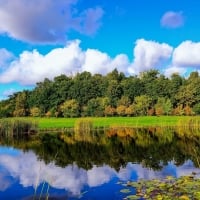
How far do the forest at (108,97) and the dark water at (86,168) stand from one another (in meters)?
44.9

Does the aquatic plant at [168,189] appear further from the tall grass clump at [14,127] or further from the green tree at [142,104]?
the green tree at [142,104]

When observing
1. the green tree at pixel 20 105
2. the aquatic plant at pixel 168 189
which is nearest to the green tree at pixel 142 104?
the green tree at pixel 20 105

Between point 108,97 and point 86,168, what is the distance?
61.0 meters

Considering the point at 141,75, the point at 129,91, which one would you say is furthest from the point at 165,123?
the point at 141,75

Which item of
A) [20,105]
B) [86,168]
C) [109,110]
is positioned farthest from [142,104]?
[86,168]

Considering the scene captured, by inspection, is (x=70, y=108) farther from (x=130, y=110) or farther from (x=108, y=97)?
(x=130, y=110)

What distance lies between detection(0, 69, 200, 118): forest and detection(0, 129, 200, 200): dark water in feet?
147

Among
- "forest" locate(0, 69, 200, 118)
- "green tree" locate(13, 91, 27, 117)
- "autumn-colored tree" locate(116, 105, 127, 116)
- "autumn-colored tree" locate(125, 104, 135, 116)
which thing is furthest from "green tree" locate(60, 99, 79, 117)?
"autumn-colored tree" locate(125, 104, 135, 116)

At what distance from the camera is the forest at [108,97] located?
73.9 metres

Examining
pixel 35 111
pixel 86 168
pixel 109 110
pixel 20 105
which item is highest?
pixel 20 105

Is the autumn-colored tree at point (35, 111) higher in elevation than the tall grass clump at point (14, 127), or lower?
higher

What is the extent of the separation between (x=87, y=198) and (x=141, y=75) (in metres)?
76.0

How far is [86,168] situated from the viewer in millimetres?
19359

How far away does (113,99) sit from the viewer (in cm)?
7956
